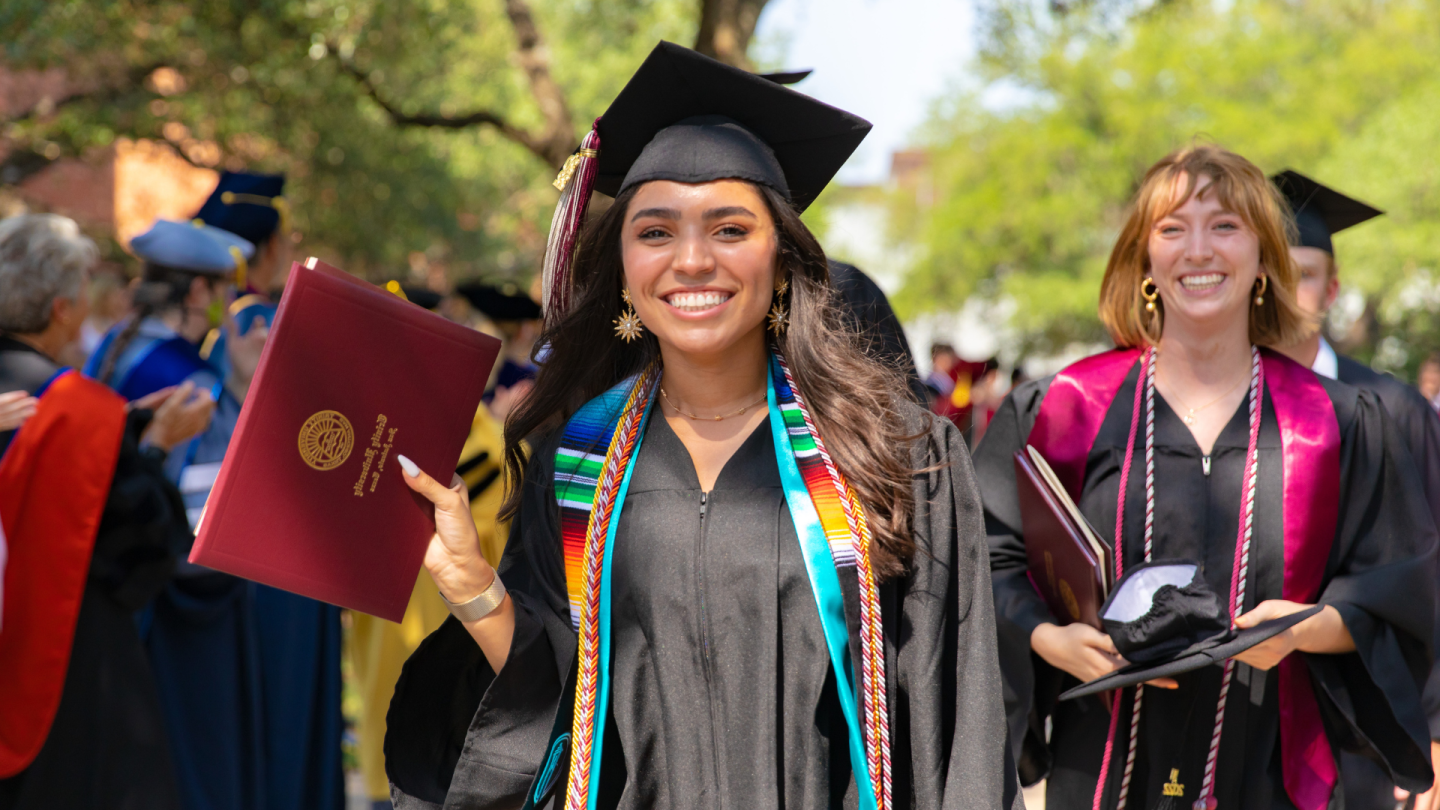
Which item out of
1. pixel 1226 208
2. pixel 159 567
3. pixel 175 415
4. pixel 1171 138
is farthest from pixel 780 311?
pixel 1171 138

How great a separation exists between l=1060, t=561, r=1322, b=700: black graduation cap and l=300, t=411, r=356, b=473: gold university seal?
4.87 ft

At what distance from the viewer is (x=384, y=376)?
209 cm

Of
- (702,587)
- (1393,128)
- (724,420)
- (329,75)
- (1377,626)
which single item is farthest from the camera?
(1393,128)

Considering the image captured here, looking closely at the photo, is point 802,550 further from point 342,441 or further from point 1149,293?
point 1149,293

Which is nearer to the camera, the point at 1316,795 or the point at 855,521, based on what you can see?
the point at 855,521

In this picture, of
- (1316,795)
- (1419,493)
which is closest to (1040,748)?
(1316,795)

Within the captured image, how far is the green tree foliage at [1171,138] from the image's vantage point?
2161 cm

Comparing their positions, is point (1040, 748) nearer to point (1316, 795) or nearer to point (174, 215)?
point (1316, 795)

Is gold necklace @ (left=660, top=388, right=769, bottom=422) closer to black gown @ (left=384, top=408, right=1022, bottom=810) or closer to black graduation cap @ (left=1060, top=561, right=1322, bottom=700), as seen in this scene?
black gown @ (left=384, top=408, right=1022, bottom=810)

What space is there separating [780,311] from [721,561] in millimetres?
509

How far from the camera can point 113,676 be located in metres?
3.86

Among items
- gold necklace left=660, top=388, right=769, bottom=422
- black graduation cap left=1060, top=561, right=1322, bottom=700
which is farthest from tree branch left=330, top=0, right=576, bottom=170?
black graduation cap left=1060, top=561, right=1322, bottom=700

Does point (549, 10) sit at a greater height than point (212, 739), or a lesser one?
greater

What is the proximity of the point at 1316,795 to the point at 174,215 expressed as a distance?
21458mm
